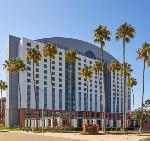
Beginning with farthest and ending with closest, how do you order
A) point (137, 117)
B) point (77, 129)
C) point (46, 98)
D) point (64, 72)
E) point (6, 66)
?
point (64, 72) < point (46, 98) < point (137, 117) < point (6, 66) < point (77, 129)

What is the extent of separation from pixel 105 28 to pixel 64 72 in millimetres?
86025

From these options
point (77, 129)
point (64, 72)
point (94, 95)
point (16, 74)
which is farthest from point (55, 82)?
point (77, 129)

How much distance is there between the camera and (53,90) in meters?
163

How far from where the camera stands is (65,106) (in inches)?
6668

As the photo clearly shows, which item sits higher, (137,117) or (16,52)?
(16,52)

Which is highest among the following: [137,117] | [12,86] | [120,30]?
[120,30]

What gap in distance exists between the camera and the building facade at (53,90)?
150 m

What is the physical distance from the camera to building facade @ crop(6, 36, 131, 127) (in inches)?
5886

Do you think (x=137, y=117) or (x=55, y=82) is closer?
(x=137, y=117)

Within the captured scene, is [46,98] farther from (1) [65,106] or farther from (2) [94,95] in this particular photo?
(2) [94,95]

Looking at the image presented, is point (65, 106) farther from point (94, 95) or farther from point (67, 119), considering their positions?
point (67, 119)

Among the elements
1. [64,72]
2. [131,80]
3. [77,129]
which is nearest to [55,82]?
[64,72]

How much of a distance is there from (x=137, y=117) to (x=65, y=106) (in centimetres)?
3720

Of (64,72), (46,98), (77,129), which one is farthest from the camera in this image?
(64,72)
